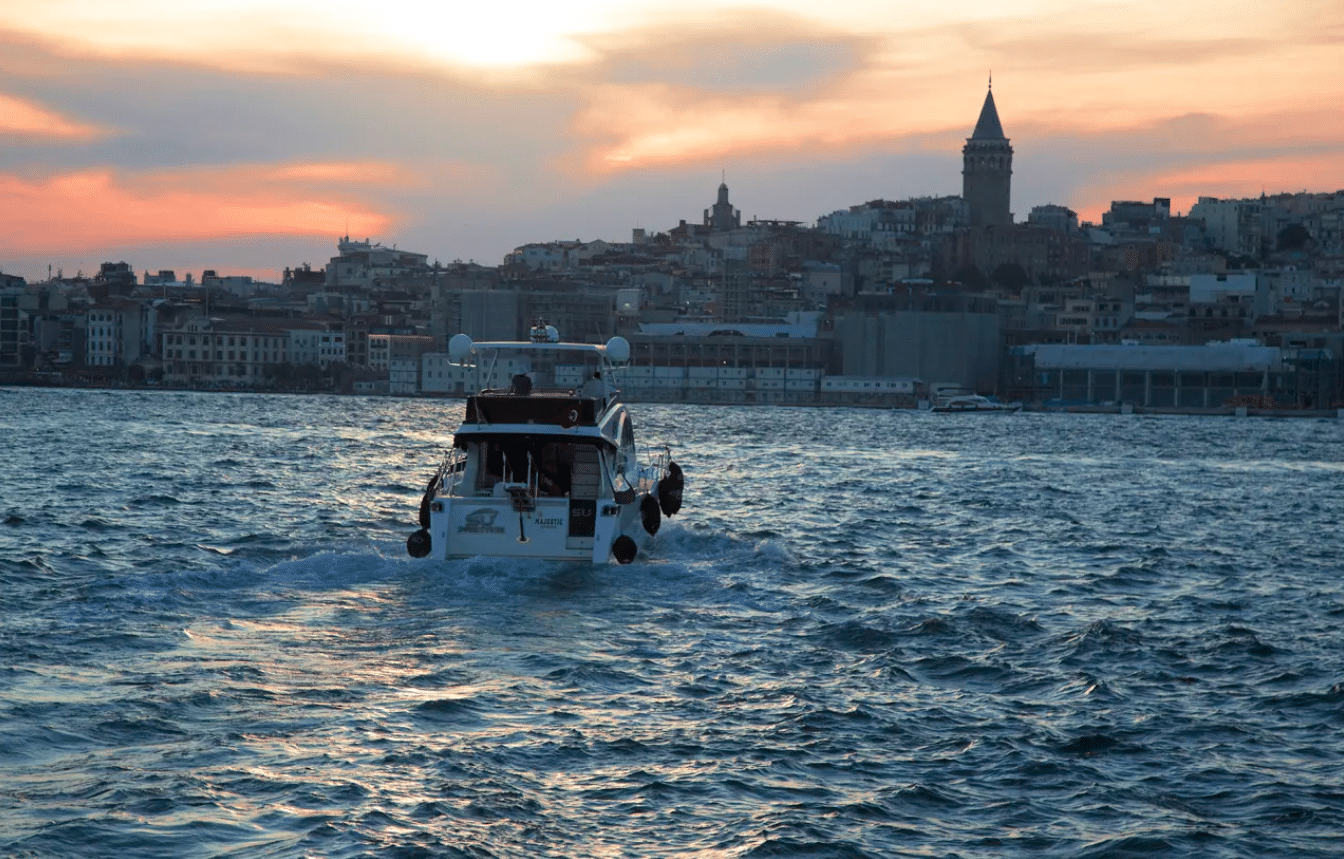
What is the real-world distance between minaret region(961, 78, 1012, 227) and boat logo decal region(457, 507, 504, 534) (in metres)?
175

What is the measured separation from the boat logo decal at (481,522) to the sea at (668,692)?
0.37 m

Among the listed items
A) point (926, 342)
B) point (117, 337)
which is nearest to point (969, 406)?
point (926, 342)

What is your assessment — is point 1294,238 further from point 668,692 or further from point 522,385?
point 668,692

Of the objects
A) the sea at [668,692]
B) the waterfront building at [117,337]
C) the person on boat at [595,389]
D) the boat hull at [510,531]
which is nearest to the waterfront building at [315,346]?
the waterfront building at [117,337]

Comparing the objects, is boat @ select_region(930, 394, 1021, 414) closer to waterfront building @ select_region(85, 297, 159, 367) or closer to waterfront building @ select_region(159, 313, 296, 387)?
waterfront building @ select_region(159, 313, 296, 387)

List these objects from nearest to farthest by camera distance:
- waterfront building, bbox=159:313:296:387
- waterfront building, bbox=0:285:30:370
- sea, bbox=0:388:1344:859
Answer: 1. sea, bbox=0:388:1344:859
2. waterfront building, bbox=159:313:296:387
3. waterfront building, bbox=0:285:30:370

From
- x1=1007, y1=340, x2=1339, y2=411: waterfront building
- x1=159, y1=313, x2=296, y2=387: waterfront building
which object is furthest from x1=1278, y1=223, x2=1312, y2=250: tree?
x1=159, y1=313, x2=296, y2=387: waterfront building

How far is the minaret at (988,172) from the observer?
18825 centimetres

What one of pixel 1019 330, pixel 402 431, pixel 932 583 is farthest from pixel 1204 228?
pixel 932 583

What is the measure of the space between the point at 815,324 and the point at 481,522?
385 ft

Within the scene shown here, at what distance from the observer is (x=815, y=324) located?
437 ft

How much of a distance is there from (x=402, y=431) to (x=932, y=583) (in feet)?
141

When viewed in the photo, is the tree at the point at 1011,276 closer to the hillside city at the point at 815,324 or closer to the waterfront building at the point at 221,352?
the hillside city at the point at 815,324

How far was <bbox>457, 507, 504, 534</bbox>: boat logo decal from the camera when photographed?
1659 centimetres
